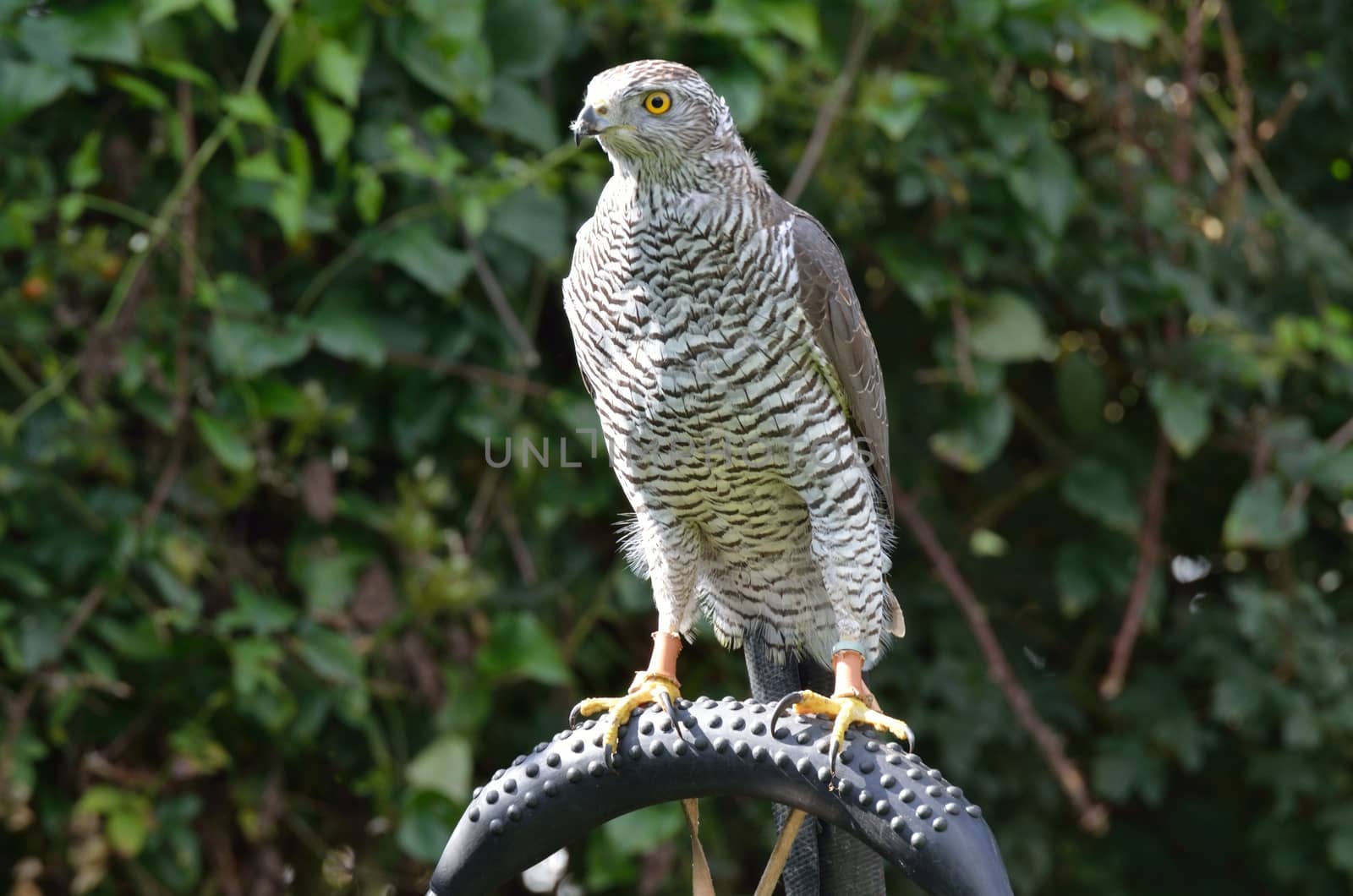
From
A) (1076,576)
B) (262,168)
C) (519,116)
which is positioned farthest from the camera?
(1076,576)

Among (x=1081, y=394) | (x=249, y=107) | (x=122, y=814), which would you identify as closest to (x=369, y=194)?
(x=249, y=107)

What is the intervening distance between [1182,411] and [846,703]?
1.69 m

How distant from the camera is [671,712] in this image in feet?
5.43

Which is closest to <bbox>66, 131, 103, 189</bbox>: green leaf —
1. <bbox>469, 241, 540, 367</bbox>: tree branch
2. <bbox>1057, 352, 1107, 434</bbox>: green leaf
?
<bbox>469, 241, 540, 367</bbox>: tree branch

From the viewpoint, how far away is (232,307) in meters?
2.75

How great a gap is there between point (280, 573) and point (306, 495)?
0.22 metres

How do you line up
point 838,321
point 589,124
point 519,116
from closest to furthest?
point 589,124, point 838,321, point 519,116

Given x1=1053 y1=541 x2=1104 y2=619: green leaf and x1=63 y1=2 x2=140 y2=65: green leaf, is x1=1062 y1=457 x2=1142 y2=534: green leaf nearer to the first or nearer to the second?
x1=1053 y1=541 x2=1104 y2=619: green leaf

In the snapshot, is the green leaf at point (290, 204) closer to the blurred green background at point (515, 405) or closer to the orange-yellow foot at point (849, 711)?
the blurred green background at point (515, 405)

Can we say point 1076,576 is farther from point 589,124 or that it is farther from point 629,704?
point 589,124

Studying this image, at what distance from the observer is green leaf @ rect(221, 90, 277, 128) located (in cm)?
263

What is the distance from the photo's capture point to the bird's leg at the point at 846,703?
→ 5.40 feet

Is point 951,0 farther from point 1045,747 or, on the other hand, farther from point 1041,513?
point 1045,747

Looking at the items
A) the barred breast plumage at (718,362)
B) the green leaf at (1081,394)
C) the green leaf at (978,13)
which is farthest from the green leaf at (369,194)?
the green leaf at (1081,394)
